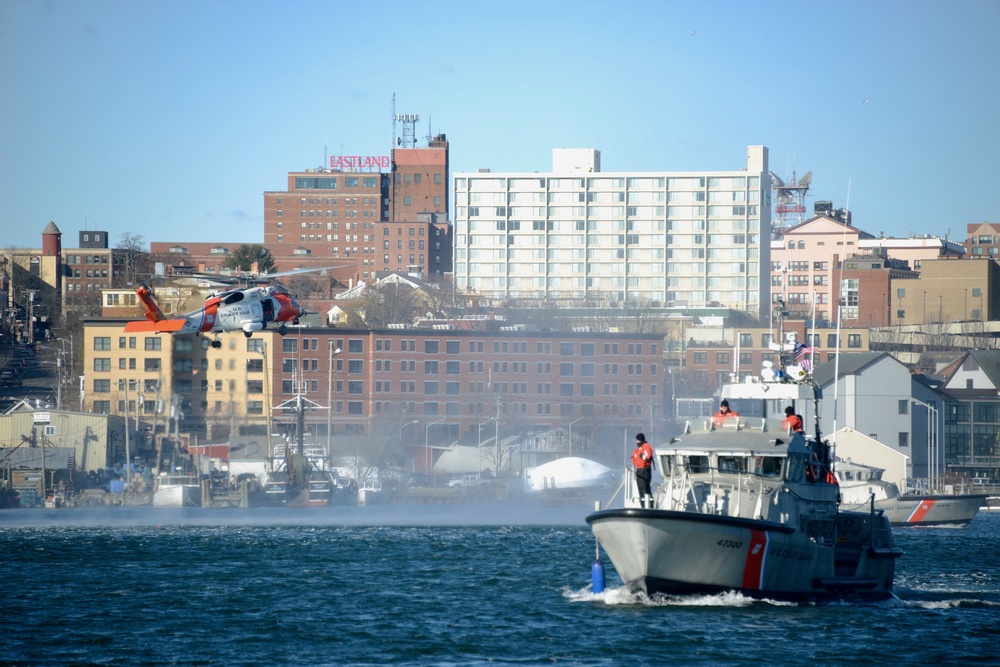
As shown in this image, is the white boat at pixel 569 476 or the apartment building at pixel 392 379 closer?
the white boat at pixel 569 476

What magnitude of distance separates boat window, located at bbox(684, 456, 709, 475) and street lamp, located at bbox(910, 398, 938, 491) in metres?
82.3

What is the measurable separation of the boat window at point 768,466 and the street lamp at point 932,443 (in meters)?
81.9

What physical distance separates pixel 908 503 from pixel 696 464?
54.2 meters

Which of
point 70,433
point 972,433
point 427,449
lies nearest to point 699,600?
point 70,433

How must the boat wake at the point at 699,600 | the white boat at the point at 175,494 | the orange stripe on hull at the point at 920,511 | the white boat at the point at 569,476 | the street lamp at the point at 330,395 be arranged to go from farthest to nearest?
the street lamp at the point at 330,395
the white boat at the point at 569,476
the white boat at the point at 175,494
the orange stripe on hull at the point at 920,511
the boat wake at the point at 699,600

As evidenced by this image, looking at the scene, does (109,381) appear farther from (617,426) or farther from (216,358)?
(617,426)

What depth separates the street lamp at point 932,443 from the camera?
119m

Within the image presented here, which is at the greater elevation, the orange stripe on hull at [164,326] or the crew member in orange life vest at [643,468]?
the orange stripe on hull at [164,326]

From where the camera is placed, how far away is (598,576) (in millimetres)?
42594

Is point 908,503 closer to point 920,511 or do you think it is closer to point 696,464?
point 920,511

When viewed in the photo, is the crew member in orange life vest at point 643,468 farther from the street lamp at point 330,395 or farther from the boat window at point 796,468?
Answer: the street lamp at point 330,395

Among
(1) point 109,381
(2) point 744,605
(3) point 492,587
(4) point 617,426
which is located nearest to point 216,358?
(1) point 109,381

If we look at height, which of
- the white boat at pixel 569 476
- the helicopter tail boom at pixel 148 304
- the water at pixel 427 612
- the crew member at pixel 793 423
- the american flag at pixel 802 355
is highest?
the helicopter tail boom at pixel 148 304

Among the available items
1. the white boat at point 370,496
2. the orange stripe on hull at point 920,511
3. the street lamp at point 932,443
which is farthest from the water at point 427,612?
the street lamp at point 932,443
